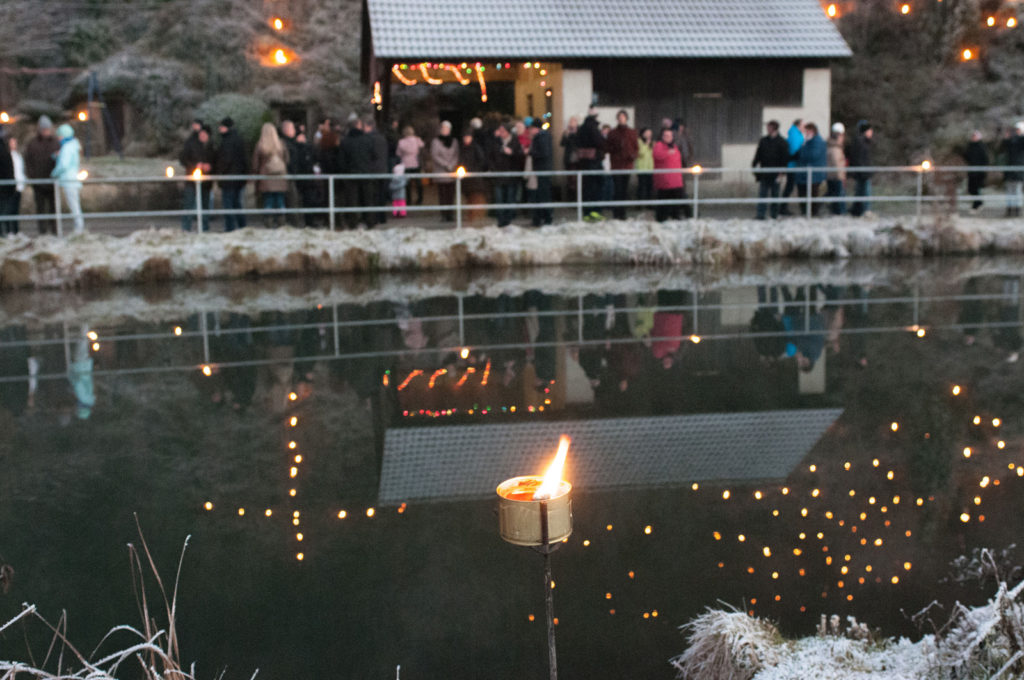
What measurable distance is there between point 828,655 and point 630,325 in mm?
6601

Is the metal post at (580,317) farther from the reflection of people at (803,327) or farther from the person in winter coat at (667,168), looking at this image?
the person in winter coat at (667,168)

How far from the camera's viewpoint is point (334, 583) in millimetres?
4312

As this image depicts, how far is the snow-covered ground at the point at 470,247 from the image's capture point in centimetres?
1333

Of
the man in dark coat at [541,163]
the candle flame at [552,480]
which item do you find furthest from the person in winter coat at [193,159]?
the candle flame at [552,480]

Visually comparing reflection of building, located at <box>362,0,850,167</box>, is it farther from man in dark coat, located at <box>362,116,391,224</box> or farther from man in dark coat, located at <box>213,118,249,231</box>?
man in dark coat, located at <box>213,118,249,231</box>

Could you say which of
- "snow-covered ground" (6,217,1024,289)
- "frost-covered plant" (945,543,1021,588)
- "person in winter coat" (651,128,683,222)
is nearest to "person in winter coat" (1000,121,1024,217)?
"snow-covered ground" (6,217,1024,289)

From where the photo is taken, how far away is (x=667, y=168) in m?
16.6

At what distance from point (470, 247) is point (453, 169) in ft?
9.06

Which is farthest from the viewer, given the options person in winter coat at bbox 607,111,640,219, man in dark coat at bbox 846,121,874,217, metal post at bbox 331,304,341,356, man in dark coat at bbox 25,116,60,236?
man in dark coat at bbox 846,121,874,217

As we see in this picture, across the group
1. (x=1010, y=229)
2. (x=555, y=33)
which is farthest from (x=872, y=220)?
(x=555, y=33)

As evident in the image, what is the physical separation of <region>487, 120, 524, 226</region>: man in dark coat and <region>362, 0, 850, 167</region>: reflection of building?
3.69 m

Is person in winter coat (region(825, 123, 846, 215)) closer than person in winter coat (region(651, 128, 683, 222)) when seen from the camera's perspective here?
No

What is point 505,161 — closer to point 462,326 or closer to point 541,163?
point 541,163

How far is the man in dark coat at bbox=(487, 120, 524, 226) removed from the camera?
16688 millimetres
